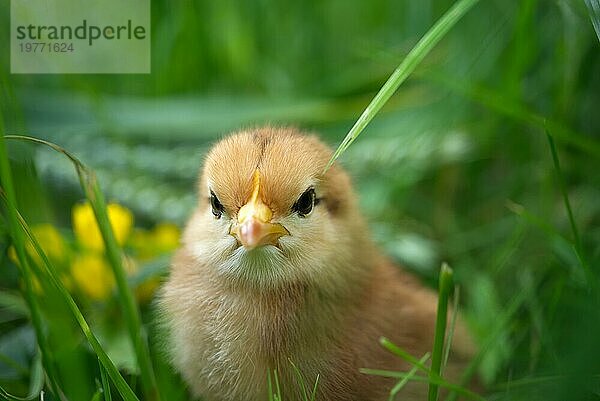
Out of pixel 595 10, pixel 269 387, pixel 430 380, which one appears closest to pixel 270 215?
pixel 269 387

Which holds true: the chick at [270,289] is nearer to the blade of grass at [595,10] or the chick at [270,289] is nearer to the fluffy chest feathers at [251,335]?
the fluffy chest feathers at [251,335]

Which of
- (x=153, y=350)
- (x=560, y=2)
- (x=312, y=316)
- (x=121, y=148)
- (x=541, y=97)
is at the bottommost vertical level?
(x=153, y=350)

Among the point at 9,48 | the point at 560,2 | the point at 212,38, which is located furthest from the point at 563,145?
the point at 9,48

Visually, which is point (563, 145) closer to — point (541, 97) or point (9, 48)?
point (541, 97)

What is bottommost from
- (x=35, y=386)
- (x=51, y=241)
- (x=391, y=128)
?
(x=35, y=386)

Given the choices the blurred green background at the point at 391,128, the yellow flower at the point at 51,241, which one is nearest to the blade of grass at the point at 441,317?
the blurred green background at the point at 391,128

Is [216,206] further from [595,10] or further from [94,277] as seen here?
[595,10]

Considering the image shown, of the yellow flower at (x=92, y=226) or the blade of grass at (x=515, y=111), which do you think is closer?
the blade of grass at (x=515, y=111)
